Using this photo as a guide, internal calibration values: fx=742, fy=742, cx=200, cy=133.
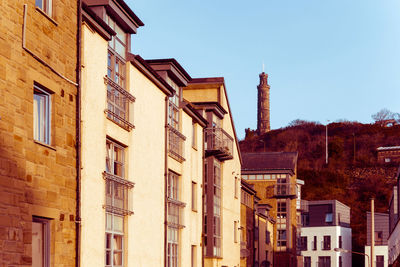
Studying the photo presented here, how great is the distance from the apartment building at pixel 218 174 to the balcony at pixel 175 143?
5.03m

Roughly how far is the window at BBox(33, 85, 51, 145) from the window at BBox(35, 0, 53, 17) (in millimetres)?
1761

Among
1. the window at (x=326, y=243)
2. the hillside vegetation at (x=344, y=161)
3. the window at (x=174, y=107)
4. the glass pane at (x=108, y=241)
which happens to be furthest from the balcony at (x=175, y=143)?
the hillside vegetation at (x=344, y=161)

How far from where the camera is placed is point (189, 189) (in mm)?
30859

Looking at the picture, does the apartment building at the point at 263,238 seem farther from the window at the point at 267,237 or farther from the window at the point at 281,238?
the window at the point at 281,238

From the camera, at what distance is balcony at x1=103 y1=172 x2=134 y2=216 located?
800 inches

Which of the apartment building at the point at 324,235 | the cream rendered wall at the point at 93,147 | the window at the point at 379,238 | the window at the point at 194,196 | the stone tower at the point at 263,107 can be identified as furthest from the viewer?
the stone tower at the point at 263,107

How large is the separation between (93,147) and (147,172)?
5261 mm

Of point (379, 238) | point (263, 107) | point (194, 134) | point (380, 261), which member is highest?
point (263, 107)

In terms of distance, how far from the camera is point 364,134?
129125 millimetres

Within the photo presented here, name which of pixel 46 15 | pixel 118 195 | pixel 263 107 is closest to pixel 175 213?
pixel 118 195

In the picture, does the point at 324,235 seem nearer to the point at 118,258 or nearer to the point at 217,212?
the point at 217,212

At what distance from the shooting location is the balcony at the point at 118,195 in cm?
2033

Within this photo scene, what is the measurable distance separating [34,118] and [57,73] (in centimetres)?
129

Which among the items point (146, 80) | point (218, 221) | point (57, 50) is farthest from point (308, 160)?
point (57, 50)
